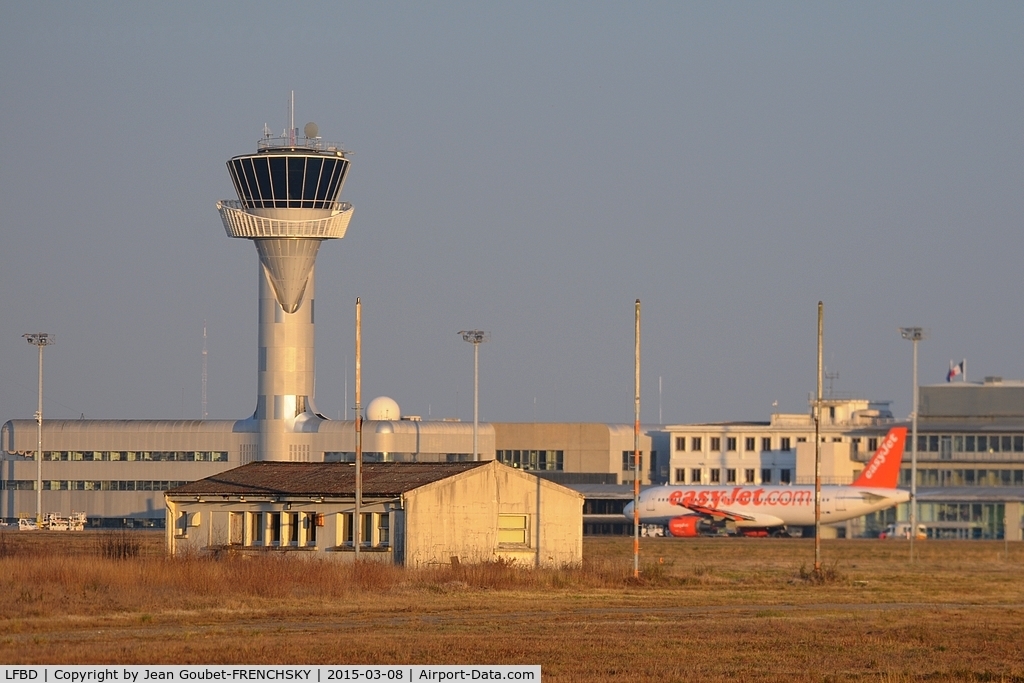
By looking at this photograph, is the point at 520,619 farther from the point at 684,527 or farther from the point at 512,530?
the point at 684,527

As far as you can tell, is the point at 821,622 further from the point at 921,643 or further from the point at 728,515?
the point at 728,515

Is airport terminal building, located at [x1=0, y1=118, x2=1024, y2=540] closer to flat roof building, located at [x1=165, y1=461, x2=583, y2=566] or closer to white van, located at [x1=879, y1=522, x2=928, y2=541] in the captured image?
white van, located at [x1=879, y1=522, x2=928, y2=541]

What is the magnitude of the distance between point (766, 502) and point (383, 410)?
107ft

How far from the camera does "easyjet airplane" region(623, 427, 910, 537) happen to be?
4363 inches

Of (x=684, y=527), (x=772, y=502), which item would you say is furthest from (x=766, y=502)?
(x=684, y=527)

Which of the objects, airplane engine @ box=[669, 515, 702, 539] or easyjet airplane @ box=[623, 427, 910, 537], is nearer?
easyjet airplane @ box=[623, 427, 910, 537]

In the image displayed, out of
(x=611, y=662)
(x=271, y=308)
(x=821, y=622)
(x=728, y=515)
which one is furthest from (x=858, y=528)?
(x=611, y=662)

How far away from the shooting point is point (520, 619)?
36188 mm

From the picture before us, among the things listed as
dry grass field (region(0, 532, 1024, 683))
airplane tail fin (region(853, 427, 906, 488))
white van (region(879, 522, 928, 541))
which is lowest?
white van (region(879, 522, 928, 541))

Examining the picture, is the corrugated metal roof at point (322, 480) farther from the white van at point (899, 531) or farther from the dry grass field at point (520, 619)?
the white van at point (899, 531)

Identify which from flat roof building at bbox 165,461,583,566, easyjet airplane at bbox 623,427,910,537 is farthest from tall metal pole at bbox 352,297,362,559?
easyjet airplane at bbox 623,427,910,537

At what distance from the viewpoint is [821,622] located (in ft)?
120

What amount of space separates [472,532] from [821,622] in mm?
20515

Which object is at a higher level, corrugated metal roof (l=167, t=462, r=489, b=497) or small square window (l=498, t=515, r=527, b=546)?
corrugated metal roof (l=167, t=462, r=489, b=497)
